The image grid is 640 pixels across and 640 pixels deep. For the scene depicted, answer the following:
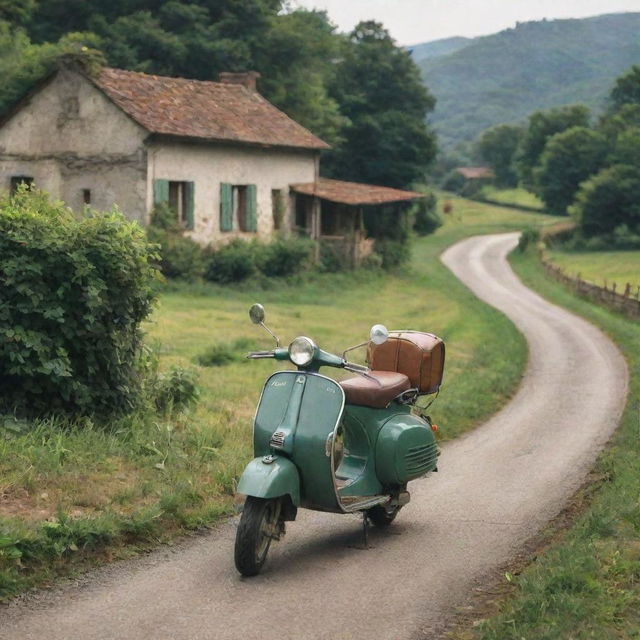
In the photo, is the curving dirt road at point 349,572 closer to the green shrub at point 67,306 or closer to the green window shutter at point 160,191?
the green shrub at point 67,306

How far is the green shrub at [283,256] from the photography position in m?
34.9

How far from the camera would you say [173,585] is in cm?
735

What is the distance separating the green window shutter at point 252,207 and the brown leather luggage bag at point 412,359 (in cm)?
2618

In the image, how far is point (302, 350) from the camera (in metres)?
7.92

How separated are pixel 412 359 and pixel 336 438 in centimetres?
124

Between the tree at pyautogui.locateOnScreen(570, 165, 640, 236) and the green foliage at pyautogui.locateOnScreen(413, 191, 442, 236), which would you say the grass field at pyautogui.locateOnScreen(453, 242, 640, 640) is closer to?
the tree at pyautogui.locateOnScreen(570, 165, 640, 236)

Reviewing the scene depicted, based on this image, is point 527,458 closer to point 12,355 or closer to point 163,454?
point 163,454

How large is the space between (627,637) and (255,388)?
10.2 metres

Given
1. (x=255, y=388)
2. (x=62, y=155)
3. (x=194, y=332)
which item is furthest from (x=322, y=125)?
(x=255, y=388)

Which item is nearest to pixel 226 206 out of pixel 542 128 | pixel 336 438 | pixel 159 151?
pixel 159 151

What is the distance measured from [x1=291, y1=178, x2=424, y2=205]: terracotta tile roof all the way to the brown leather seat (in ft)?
94.1

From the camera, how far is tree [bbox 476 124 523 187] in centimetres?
12088

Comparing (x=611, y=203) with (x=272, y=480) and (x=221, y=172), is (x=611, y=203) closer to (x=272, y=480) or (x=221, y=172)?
(x=221, y=172)

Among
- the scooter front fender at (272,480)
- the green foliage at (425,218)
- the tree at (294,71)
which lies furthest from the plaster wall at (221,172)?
the green foliage at (425,218)
